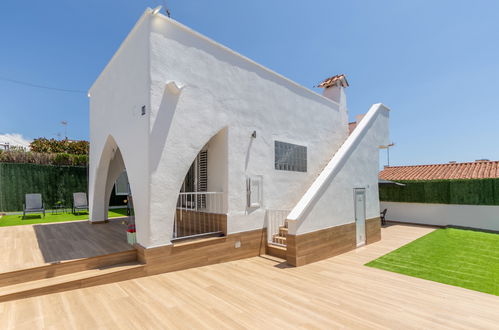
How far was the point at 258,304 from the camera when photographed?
431 centimetres

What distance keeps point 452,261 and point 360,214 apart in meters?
3.07

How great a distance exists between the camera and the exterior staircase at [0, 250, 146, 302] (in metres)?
4.27

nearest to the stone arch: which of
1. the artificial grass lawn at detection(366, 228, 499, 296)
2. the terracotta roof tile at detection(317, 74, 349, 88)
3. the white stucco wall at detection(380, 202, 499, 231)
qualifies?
the artificial grass lawn at detection(366, 228, 499, 296)

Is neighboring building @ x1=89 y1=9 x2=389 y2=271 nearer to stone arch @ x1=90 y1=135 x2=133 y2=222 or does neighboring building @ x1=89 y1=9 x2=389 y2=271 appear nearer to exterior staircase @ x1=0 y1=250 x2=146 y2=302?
stone arch @ x1=90 y1=135 x2=133 y2=222

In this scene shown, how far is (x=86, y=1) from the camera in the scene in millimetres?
8852

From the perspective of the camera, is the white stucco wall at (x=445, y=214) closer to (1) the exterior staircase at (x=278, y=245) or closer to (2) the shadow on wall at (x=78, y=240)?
(1) the exterior staircase at (x=278, y=245)

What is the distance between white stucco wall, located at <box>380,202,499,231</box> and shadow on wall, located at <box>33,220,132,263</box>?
658 inches

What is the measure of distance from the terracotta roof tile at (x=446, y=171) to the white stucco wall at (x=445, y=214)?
1862 mm

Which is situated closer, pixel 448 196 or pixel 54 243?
pixel 54 243

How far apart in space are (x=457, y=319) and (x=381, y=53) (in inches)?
387

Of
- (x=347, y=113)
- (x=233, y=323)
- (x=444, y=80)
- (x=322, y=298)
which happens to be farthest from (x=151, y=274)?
(x=444, y=80)

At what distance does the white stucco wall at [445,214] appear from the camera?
13.0 m

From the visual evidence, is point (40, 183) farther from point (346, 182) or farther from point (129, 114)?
point (346, 182)

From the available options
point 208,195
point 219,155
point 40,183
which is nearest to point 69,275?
point 208,195
